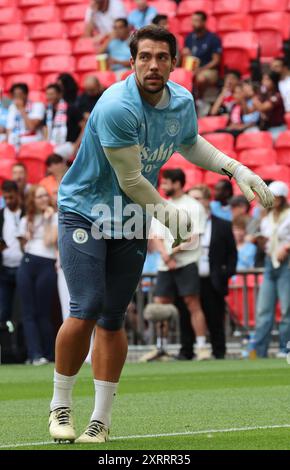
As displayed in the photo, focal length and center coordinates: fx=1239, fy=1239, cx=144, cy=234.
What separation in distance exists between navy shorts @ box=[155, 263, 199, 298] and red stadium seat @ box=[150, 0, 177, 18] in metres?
8.51

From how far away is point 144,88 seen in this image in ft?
20.9

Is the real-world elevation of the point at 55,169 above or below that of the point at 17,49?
below

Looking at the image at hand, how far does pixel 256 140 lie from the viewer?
18922 millimetres

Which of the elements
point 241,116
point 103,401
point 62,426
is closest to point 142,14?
point 241,116

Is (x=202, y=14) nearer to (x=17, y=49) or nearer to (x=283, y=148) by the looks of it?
(x=283, y=148)

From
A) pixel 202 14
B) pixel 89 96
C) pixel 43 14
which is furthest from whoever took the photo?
pixel 43 14

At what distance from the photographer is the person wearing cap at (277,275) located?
49.1 feet

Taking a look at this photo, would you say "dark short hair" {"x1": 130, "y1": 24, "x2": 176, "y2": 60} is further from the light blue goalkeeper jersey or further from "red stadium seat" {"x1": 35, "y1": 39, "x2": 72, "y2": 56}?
"red stadium seat" {"x1": 35, "y1": 39, "x2": 72, "y2": 56}

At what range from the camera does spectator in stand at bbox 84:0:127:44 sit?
74.8ft

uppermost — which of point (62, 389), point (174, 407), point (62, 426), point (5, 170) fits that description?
point (5, 170)

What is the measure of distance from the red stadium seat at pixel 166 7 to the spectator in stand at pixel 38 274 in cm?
848

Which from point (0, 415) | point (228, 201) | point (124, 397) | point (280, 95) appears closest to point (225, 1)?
point (280, 95)

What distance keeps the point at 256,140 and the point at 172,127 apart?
12.5m
